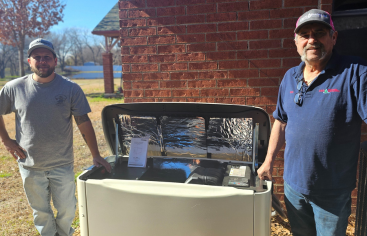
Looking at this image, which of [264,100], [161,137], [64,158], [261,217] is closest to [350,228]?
[264,100]

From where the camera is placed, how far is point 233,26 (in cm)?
307

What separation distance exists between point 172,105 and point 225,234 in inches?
40.2

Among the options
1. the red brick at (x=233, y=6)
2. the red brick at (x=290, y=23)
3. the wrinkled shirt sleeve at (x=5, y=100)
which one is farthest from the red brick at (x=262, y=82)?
the wrinkled shirt sleeve at (x=5, y=100)

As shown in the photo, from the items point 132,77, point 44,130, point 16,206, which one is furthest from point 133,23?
point 16,206

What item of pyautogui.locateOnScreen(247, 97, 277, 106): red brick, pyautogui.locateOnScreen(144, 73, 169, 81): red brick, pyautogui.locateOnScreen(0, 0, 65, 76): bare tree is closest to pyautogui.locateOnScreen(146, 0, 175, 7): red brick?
pyautogui.locateOnScreen(144, 73, 169, 81): red brick

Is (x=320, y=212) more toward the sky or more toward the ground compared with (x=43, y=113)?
more toward the ground

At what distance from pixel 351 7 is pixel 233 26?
1252mm

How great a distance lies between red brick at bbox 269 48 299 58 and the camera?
299cm

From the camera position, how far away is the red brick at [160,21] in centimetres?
320

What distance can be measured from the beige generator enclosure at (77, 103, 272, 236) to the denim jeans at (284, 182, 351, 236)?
1.01ft

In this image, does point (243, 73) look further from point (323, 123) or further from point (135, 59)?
point (323, 123)

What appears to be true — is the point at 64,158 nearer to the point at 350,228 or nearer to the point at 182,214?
the point at 182,214

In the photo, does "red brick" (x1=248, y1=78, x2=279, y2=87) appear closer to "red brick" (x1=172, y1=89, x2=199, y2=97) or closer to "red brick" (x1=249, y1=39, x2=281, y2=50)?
"red brick" (x1=249, y1=39, x2=281, y2=50)

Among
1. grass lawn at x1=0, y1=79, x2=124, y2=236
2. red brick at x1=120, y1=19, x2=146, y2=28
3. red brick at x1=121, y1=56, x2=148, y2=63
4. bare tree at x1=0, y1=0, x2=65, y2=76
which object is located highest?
bare tree at x1=0, y1=0, x2=65, y2=76
